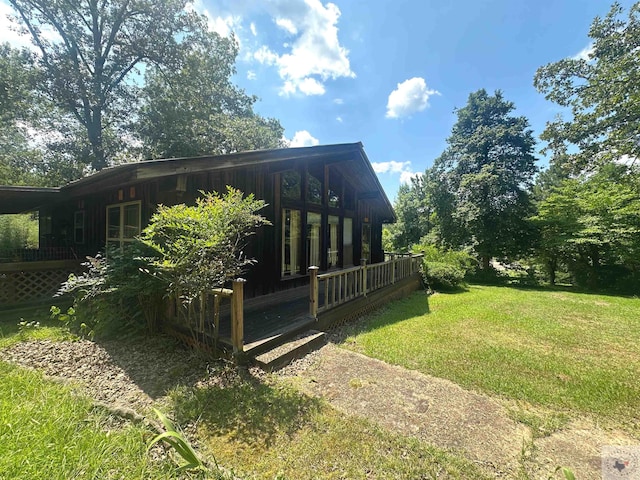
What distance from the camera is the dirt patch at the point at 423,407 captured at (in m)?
2.48

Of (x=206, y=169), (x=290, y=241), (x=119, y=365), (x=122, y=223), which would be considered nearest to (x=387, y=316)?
(x=290, y=241)

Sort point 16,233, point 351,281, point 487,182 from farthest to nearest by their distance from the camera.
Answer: point 487,182, point 16,233, point 351,281

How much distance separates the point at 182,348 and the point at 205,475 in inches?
101

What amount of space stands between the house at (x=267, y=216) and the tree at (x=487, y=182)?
9.45m

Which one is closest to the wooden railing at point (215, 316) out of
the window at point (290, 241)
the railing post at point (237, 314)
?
the railing post at point (237, 314)

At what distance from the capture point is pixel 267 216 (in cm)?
648

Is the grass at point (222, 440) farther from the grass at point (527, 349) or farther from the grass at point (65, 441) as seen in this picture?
the grass at point (527, 349)

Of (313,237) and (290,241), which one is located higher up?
(313,237)

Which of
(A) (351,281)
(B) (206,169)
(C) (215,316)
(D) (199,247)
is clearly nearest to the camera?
(D) (199,247)

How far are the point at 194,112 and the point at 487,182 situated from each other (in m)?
18.5

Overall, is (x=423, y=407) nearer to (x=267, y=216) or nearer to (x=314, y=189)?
(x=267, y=216)

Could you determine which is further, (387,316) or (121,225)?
(387,316)

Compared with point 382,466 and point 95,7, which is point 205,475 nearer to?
point 382,466

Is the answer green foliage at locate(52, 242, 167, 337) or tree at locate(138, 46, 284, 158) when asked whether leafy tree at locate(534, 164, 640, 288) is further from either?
tree at locate(138, 46, 284, 158)
